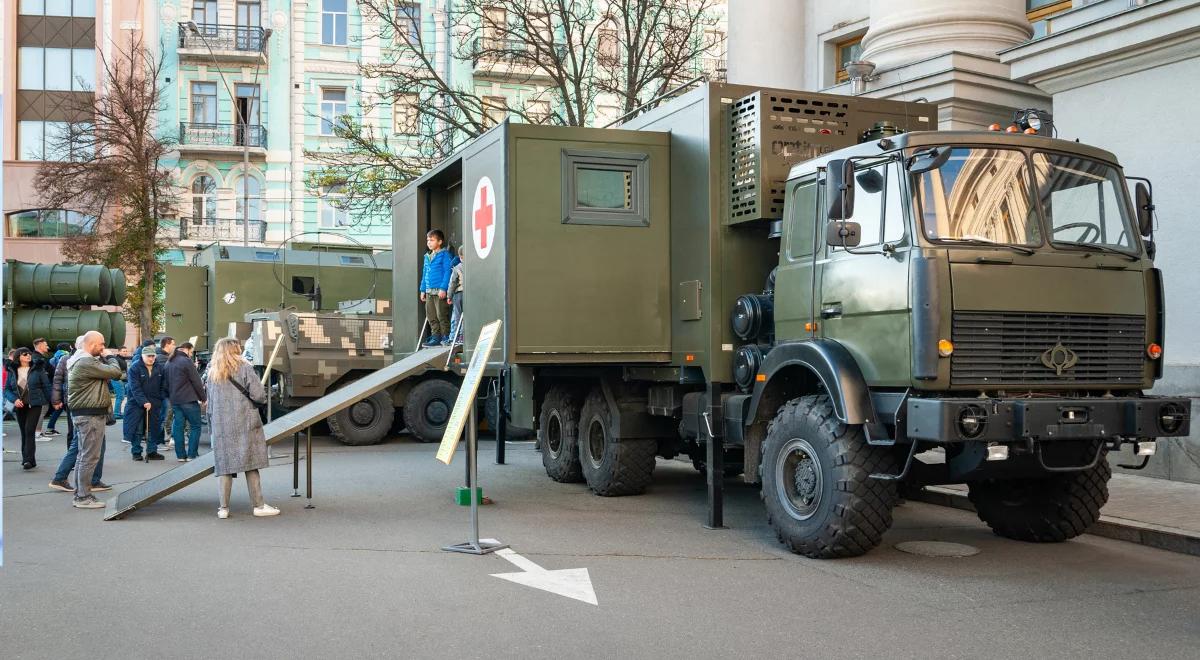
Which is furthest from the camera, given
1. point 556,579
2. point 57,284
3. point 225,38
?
point 225,38

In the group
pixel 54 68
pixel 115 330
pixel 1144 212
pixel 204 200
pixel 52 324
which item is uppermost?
pixel 54 68

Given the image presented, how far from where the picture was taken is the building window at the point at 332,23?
41312mm

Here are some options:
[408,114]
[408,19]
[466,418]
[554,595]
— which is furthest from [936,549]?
[408,19]

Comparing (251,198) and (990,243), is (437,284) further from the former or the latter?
(251,198)

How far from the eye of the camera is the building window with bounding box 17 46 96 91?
1644 inches

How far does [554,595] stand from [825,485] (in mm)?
1942

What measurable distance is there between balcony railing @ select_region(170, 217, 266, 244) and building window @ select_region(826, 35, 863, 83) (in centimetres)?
2721

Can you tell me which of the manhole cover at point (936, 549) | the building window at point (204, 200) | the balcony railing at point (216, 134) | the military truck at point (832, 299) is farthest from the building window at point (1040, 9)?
the building window at point (204, 200)

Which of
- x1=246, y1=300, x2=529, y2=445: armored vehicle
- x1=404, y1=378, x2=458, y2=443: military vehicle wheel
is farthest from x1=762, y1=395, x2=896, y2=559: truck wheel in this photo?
x1=404, y1=378, x2=458, y2=443: military vehicle wheel

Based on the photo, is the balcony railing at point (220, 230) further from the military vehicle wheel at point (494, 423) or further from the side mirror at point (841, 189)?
the side mirror at point (841, 189)

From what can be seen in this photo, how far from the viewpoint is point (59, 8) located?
42.1m

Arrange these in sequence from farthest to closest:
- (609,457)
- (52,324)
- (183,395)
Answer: (52,324) < (183,395) < (609,457)

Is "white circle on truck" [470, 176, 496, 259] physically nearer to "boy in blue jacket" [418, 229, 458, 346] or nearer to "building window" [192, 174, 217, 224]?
"boy in blue jacket" [418, 229, 458, 346]

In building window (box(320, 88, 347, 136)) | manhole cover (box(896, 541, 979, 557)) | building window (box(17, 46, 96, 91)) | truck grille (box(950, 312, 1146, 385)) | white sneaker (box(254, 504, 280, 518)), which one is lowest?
white sneaker (box(254, 504, 280, 518))
